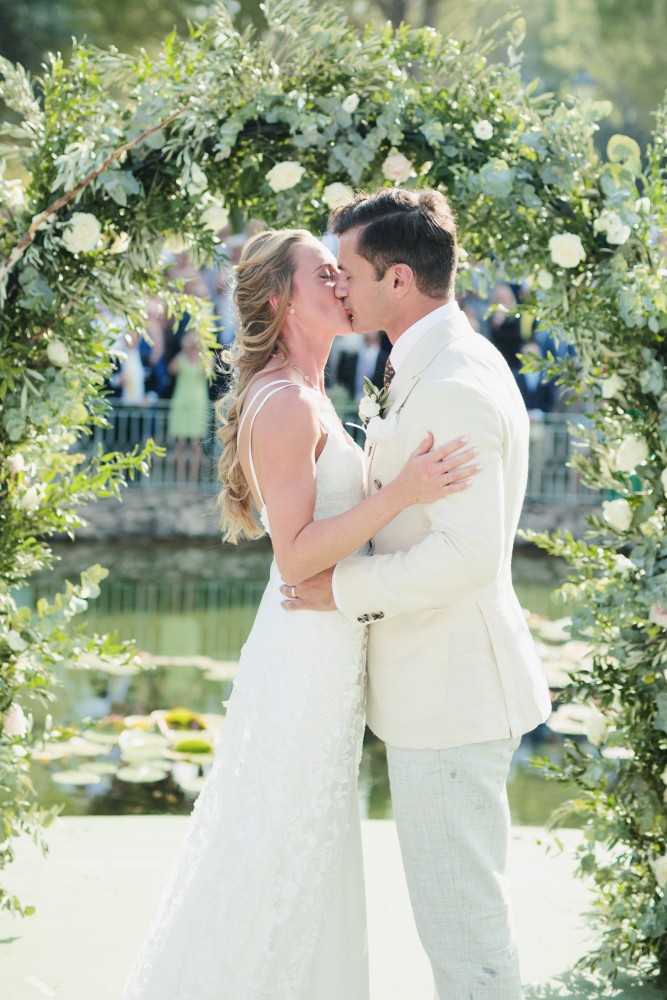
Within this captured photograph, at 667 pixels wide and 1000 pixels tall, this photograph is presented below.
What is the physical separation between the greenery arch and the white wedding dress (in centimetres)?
75

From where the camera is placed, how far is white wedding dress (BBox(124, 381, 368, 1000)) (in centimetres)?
Answer: 294

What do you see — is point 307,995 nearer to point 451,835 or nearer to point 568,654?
point 451,835

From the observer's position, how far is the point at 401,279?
9.20 feet

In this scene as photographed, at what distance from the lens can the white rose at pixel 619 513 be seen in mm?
3539

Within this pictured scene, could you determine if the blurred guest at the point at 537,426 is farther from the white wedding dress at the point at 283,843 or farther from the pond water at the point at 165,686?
the white wedding dress at the point at 283,843

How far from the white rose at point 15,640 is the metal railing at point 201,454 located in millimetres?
9785

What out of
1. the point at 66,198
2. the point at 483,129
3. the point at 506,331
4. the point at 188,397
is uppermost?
the point at 506,331

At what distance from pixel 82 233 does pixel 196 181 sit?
0.37 meters

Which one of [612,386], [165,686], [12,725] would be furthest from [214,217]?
[165,686]

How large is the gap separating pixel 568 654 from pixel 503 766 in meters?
6.11

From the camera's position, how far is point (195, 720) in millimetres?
6938

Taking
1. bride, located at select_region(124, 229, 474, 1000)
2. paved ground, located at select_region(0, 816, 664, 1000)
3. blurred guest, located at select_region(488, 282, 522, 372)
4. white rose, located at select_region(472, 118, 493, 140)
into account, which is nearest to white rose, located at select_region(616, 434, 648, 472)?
bride, located at select_region(124, 229, 474, 1000)

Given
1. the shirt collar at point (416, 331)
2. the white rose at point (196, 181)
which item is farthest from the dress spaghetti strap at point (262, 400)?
the white rose at point (196, 181)

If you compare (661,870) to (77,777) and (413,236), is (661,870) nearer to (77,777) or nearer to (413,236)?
(413,236)
